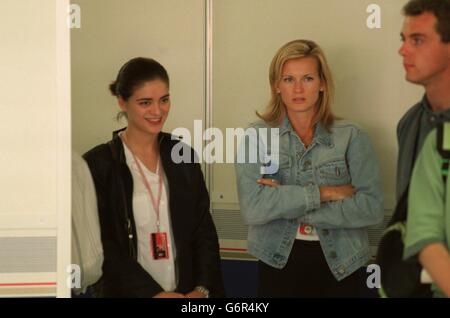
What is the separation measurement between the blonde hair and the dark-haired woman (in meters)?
0.37

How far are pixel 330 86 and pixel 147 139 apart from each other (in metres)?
0.71

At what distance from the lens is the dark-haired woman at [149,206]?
2.17m

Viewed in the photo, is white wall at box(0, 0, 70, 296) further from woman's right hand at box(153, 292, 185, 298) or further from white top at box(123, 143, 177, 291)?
woman's right hand at box(153, 292, 185, 298)

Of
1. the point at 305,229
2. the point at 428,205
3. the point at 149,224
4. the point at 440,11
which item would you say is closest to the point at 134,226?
the point at 149,224

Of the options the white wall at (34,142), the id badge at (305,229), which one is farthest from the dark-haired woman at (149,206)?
the id badge at (305,229)

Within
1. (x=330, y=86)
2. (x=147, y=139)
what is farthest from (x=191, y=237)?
(x=330, y=86)

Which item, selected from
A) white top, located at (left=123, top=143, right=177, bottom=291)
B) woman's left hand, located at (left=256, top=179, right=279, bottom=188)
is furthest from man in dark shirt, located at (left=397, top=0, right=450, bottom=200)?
white top, located at (left=123, top=143, right=177, bottom=291)

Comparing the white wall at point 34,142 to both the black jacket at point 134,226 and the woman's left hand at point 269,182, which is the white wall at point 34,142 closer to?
the black jacket at point 134,226

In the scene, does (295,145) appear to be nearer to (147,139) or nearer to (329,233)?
(329,233)

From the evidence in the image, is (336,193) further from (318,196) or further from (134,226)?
(134,226)

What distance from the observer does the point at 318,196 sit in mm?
2062

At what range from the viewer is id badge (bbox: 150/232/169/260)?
218 centimetres

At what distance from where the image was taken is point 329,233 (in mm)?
2088

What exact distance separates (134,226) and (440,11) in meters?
1.32
